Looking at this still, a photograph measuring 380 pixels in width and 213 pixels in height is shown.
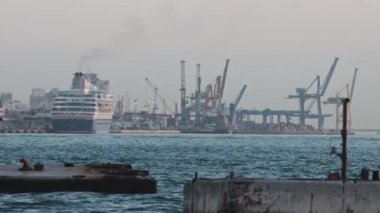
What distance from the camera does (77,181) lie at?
45125 millimetres

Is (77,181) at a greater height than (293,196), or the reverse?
(293,196)

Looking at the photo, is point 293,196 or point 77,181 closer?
point 293,196

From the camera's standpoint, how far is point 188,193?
27297 mm

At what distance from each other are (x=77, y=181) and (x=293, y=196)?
20739mm

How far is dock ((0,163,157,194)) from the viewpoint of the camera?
147ft

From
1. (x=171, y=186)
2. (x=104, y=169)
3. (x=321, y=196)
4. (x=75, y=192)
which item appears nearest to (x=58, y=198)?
(x=75, y=192)

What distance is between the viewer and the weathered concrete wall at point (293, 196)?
2527cm

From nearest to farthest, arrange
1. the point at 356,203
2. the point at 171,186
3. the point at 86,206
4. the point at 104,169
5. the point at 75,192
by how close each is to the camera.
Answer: the point at 356,203, the point at 86,206, the point at 75,192, the point at 104,169, the point at 171,186

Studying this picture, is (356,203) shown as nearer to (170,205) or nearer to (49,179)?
(170,205)

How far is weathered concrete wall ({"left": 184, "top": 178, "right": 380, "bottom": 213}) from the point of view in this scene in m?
25.3

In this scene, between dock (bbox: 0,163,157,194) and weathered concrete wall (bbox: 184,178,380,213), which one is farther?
dock (bbox: 0,163,157,194)

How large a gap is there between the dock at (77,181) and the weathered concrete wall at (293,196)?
63.5ft

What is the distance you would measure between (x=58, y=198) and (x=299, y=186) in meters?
19.1

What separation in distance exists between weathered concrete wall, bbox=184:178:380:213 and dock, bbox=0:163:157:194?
1936 cm
